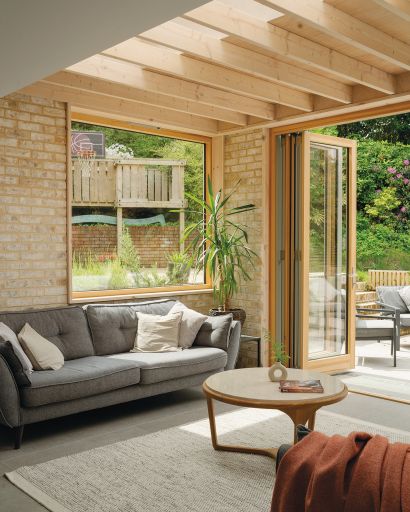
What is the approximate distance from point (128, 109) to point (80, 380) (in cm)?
277

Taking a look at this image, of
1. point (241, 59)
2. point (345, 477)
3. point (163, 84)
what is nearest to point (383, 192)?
point (163, 84)

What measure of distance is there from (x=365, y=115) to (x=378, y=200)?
6.36 meters

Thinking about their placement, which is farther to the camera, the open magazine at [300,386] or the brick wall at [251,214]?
the brick wall at [251,214]

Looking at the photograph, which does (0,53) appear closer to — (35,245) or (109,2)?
(109,2)

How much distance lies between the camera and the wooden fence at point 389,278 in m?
9.77

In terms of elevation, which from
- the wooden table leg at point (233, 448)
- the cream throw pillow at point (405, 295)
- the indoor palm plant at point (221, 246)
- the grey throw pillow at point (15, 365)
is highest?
the indoor palm plant at point (221, 246)

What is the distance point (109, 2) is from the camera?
180 cm

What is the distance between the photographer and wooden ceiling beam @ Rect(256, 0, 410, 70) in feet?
11.1

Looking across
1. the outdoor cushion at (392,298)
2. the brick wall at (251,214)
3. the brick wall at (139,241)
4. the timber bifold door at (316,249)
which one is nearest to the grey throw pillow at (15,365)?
the brick wall at (139,241)

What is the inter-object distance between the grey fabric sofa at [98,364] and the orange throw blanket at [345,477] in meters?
2.56

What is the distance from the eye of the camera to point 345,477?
1.68m

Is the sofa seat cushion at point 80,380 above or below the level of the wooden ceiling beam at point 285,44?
below

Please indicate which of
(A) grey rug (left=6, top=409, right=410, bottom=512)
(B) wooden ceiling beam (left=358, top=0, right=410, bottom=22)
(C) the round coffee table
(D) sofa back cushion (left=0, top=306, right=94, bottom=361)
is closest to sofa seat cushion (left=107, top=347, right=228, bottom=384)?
(D) sofa back cushion (left=0, top=306, right=94, bottom=361)

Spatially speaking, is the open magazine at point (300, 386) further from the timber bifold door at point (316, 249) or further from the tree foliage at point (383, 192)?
the tree foliage at point (383, 192)
